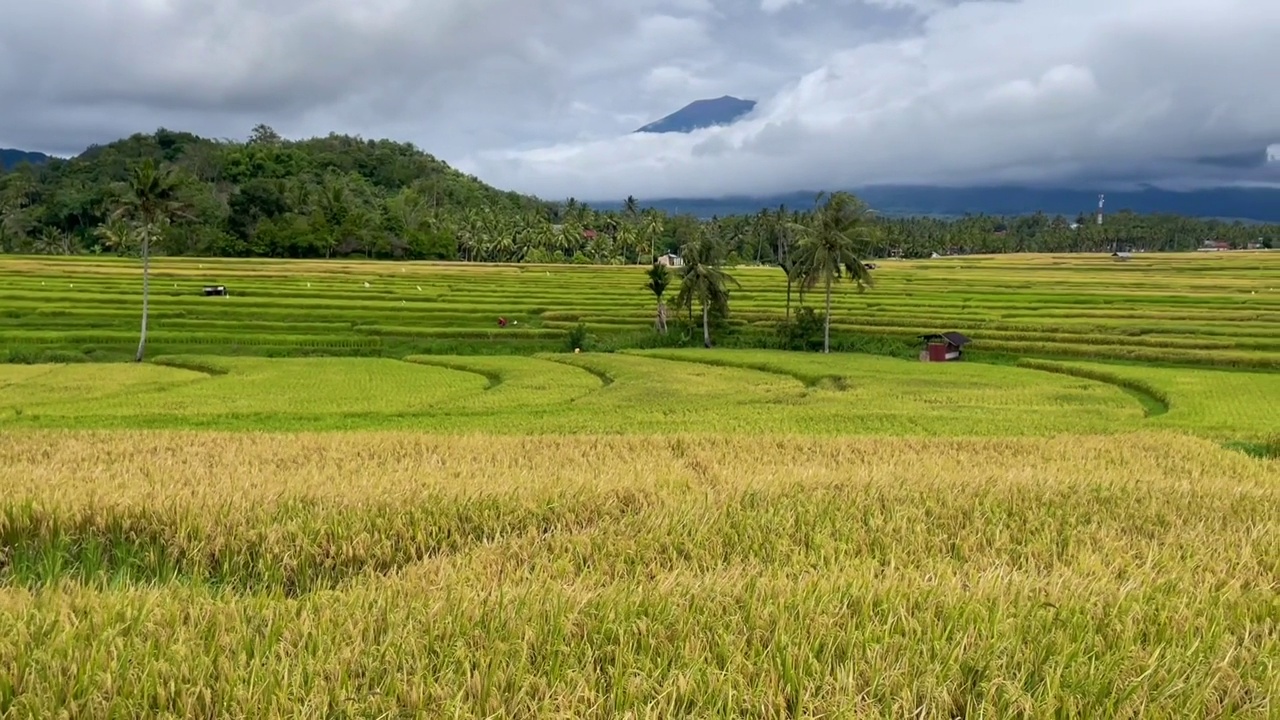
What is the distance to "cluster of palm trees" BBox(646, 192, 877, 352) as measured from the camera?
4441cm

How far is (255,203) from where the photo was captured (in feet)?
334

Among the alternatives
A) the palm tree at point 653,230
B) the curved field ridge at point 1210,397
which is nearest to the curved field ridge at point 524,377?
the curved field ridge at point 1210,397

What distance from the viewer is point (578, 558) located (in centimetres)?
636

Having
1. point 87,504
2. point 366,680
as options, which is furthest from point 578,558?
point 87,504

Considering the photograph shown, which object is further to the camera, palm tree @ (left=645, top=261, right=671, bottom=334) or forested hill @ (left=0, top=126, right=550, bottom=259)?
forested hill @ (left=0, top=126, right=550, bottom=259)

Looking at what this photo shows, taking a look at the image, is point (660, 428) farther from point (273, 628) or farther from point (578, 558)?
point (273, 628)

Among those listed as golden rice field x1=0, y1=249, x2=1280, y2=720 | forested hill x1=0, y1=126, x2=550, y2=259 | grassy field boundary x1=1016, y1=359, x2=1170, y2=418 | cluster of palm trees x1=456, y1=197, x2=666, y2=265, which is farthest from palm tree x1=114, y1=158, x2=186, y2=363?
cluster of palm trees x1=456, y1=197, x2=666, y2=265

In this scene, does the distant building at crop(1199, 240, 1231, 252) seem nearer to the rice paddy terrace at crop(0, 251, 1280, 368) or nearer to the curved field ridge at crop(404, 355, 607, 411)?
the rice paddy terrace at crop(0, 251, 1280, 368)

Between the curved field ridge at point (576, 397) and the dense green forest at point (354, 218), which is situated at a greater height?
the dense green forest at point (354, 218)

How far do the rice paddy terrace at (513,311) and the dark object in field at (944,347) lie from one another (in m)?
1.75

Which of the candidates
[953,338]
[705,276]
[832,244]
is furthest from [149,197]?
[953,338]

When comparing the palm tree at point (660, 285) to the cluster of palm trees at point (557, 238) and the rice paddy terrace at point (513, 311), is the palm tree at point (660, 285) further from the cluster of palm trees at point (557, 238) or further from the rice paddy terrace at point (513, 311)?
the cluster of palm trees at point (557, 238)

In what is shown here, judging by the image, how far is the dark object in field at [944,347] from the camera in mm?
40969

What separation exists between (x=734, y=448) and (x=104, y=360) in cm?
3531
